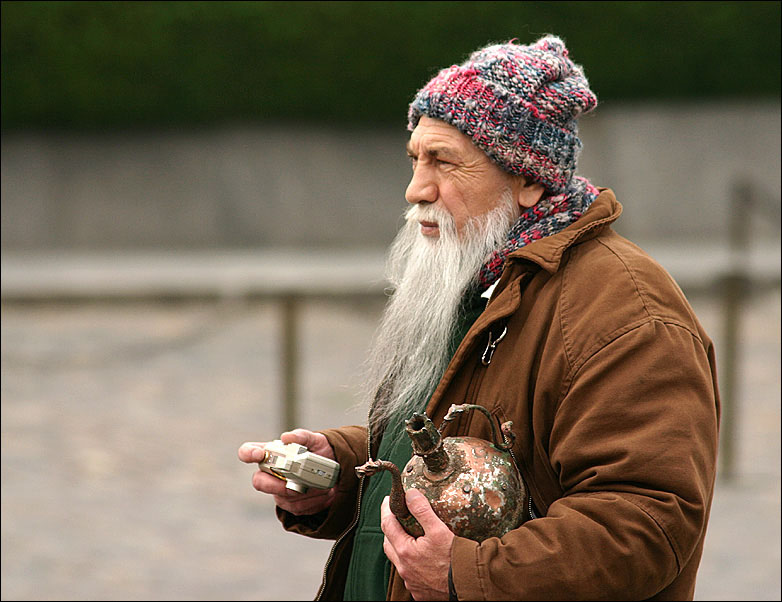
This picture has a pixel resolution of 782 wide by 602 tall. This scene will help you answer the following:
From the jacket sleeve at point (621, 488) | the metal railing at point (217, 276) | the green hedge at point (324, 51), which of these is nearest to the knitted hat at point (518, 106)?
the jacket sleeve at point (621, 488)

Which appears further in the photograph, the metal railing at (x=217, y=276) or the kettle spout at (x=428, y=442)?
the metal railing at (x=217, y=276)

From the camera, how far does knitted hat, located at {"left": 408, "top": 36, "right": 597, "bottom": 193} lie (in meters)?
2.23

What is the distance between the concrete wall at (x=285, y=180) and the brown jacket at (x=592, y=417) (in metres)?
10.5

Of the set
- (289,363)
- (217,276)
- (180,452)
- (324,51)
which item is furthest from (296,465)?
(324,51)

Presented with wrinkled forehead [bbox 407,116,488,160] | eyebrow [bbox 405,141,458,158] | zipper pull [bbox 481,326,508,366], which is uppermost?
wrinkled forehead [bbox 407,116,488,160]

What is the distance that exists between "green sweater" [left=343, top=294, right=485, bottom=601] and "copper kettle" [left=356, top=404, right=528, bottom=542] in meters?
0.28

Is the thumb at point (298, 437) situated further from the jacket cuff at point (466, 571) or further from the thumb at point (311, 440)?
the jacket cuff at point (466, 571)

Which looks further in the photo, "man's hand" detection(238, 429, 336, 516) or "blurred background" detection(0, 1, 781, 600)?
"blurred background" detection(0, 1, 781, 600)

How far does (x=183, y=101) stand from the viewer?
1250cm

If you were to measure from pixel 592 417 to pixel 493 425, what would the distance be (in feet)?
0.68

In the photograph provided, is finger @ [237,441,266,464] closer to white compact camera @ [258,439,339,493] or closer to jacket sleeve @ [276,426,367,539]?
white compact camera @ [258,439,339,493]

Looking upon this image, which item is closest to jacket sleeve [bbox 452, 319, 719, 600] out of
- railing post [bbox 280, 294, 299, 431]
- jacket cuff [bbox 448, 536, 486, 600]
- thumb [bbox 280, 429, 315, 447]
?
jacket cuff [bbox 448, 536, 486, 600]

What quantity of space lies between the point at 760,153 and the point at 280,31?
5797mm

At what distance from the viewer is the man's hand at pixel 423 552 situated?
1.93 meters
